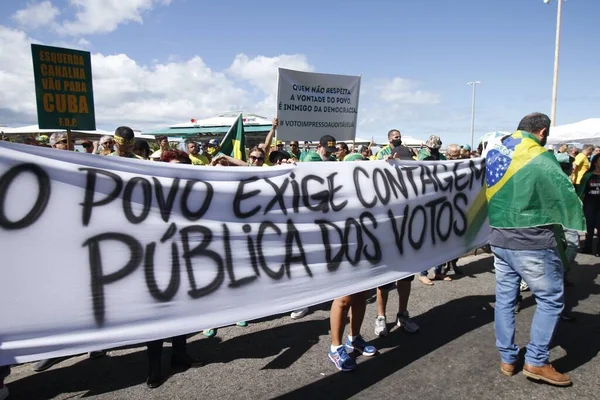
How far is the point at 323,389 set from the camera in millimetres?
2992

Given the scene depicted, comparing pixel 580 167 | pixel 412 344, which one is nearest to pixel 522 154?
pixel 412 344

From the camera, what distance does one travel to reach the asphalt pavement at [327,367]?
295cm

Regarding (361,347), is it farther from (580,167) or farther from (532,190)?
(580,167)

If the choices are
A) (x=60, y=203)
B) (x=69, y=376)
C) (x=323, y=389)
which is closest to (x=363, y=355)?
(x=323, y=389)

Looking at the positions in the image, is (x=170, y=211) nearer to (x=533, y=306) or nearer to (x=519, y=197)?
(x=519, y=197)

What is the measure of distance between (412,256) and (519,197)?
1034 mm

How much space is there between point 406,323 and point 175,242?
253 cm

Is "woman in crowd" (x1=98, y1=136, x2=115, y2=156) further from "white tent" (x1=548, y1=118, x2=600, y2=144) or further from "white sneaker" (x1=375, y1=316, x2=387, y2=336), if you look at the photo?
"white tent" (x1=548, y1=118, x2=600, y2=144)

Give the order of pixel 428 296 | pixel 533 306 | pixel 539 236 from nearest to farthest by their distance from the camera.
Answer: pixel 539 236, pixel 533 306, pixel 428 296

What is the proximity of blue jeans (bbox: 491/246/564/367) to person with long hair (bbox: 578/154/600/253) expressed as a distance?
5254mm

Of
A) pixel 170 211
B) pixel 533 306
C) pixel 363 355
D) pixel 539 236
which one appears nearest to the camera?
pixel 170 211

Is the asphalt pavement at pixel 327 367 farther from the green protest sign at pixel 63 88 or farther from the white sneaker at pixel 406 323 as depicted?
the green protest sign at pixel 63 88

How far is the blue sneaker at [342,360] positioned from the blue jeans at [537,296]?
117 centimetres

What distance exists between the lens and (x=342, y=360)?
3.23m
